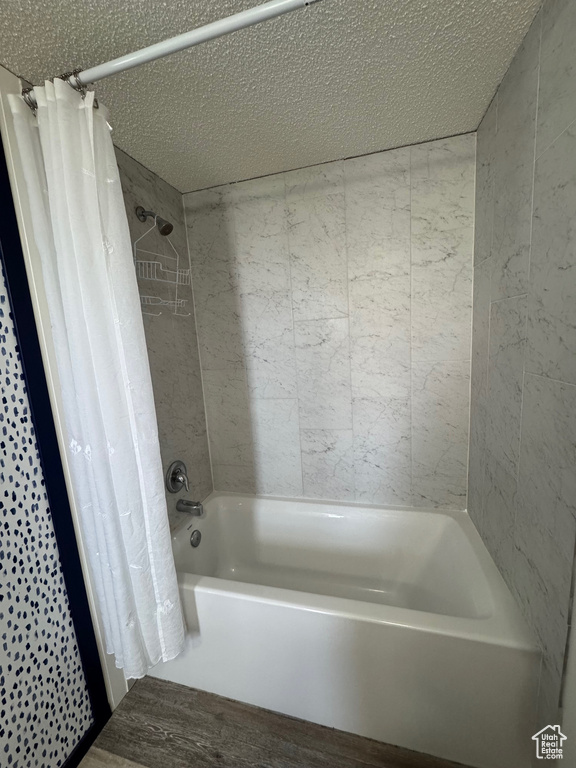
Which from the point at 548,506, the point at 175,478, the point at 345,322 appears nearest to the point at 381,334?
the point at 345,322

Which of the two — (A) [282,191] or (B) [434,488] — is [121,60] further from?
(B) [434,488]

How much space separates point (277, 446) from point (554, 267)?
140cm

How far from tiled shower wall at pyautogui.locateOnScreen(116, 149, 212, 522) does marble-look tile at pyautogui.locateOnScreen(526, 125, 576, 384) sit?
146cm

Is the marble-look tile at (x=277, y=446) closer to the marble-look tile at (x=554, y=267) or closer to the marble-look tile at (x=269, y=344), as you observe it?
the marble-look tile at (x=269, y=344)

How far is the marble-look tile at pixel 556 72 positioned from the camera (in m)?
0.68

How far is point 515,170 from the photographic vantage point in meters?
0.95

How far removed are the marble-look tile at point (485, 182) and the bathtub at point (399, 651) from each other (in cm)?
126

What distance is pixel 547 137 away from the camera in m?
0.78

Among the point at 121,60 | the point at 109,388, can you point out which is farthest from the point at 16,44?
the point at 109,388

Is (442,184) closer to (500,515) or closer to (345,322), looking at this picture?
(345,322)

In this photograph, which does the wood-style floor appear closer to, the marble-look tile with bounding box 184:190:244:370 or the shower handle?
the shower handle

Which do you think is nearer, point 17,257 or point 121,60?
point 121,60

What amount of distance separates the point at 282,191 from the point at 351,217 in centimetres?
38

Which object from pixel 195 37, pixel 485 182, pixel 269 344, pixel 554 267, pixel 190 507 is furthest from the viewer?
pixel 269 344
